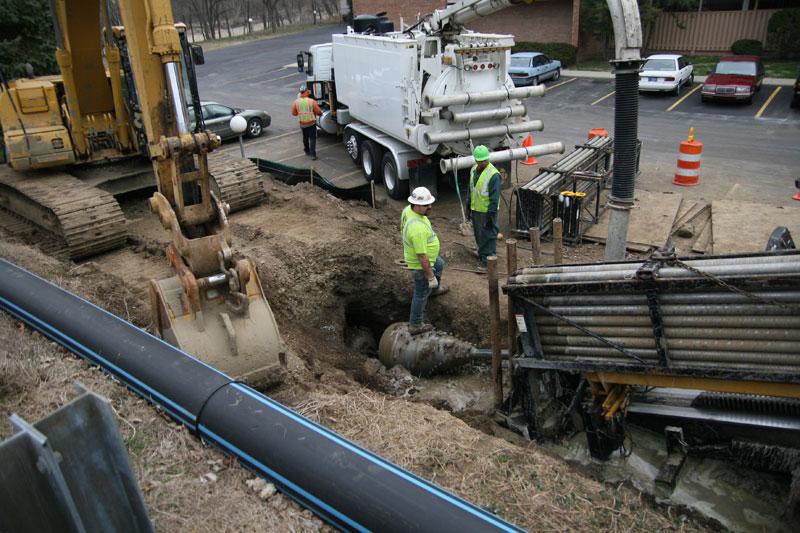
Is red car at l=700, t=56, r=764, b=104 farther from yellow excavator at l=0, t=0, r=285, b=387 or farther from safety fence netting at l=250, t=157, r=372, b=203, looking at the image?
yellow excavator at l=0, t=0, r=285, b=387

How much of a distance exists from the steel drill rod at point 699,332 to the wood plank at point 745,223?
5211 mm

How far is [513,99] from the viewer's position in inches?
447

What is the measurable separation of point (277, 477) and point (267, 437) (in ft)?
0.81

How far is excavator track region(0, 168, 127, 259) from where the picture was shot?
8766 mm

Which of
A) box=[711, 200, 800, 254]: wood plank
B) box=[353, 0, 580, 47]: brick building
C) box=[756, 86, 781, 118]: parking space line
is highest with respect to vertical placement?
box=[353, 0, 580, 47]: brick building

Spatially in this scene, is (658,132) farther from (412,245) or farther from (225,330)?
(225,330)

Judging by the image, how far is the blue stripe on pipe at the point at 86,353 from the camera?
4094 millimetres

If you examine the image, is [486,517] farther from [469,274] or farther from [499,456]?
[469,274]

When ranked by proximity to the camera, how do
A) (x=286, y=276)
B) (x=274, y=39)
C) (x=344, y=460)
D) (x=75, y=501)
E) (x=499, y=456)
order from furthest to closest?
(x=274, y=39) < (x=286, y=276) < (x=499, y=456) < (x=344, y=460) < (x=75, y=501)

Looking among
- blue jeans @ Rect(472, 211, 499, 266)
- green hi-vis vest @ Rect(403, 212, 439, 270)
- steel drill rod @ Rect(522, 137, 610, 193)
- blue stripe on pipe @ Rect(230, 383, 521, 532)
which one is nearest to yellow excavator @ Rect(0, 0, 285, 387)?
blue stripe on pipe @ Rect(230, 383, 521, 532)

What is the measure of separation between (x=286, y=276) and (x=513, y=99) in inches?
235

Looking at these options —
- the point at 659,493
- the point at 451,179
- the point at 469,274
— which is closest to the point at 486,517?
the point at 659,493

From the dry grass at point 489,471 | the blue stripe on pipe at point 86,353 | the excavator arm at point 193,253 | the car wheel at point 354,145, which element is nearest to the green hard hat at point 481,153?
the excavator arm at point 193,253

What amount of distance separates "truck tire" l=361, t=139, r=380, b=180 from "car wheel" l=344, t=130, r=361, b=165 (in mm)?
306
